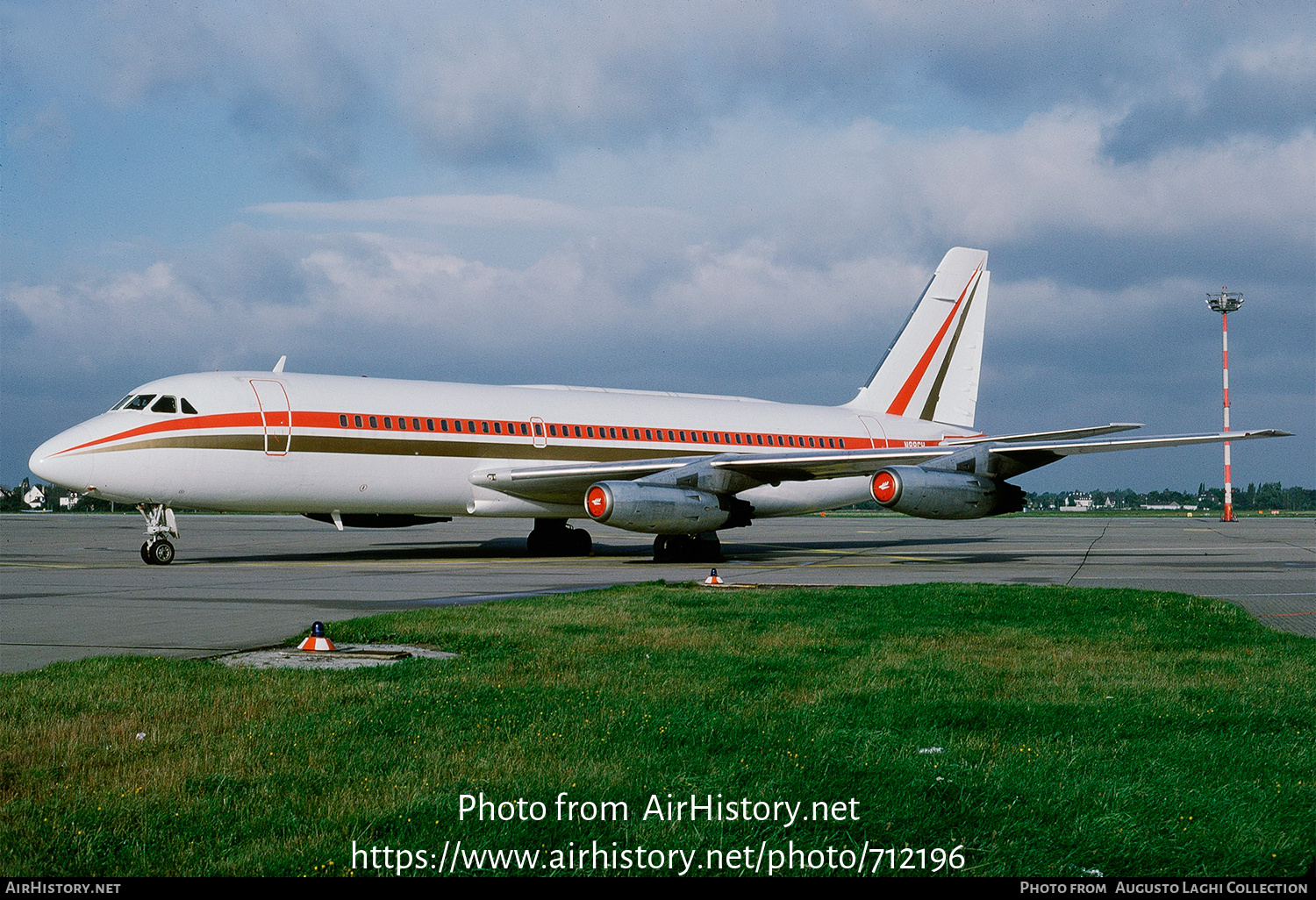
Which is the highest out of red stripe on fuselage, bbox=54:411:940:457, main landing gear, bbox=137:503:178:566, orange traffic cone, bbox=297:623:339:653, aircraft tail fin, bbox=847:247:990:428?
aircraft tail fin, bbox=847:247:990:428

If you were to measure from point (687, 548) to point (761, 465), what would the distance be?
8.57 ft

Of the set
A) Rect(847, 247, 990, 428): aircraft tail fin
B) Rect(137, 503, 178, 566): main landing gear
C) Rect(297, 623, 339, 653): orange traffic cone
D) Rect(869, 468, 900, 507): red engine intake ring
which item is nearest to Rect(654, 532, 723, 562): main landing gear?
Rect(869, 468, 900, 507): red engine intake ring

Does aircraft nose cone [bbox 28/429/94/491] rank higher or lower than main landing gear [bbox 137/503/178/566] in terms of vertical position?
higher

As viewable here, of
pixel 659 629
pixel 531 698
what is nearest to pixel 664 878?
pixel 531 698

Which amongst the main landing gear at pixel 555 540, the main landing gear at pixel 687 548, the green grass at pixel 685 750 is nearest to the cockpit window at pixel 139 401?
the main landing gear at pixel 555 540

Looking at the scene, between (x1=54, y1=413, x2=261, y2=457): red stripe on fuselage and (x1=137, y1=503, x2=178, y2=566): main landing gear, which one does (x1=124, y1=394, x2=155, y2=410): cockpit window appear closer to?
(x1=54, y1=413, x2=261, y2=457): red stripe on fuselage

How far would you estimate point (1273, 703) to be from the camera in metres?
6.68

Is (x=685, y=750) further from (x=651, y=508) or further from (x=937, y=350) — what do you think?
(x=937, y=350)

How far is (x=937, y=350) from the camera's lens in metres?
31.8

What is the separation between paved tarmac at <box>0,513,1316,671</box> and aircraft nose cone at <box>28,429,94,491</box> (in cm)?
161

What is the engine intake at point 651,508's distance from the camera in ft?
69.7

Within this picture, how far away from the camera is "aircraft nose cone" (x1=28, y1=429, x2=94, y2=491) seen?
19.1m

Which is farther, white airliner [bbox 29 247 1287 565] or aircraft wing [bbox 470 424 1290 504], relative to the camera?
aircraft wing [bbox 470 424 1290 504]

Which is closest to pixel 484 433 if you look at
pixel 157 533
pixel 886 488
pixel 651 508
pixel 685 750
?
pixel 651 508
